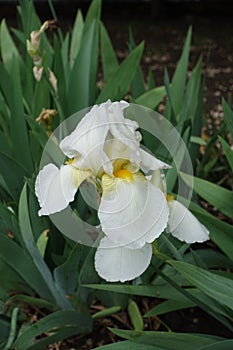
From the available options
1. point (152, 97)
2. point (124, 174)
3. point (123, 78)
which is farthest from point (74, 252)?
point (152, 97)

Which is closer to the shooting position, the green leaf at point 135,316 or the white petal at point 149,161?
the white petal at point 149,161

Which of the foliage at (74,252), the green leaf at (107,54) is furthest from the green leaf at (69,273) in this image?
the green leaf at (107,54)

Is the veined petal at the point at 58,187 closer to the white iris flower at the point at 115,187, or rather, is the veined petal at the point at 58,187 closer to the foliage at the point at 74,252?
the white iris flower at the point at 115,187

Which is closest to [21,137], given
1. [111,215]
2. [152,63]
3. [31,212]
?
[31,212]

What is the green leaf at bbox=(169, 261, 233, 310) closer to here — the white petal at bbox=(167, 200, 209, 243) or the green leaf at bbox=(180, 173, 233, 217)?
the white petal at bbox=(167, 200, 209, 243)

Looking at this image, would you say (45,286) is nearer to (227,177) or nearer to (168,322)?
(168,322)

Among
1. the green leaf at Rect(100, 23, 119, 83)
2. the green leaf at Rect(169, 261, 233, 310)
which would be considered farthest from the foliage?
the green leaf at Rect(100, 23, 119, 83)
